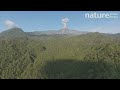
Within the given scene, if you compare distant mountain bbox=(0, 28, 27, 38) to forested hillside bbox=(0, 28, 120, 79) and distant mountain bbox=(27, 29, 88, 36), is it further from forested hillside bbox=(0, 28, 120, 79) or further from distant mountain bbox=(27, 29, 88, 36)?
distant mountain bbox=(27, 29, 88, 36)

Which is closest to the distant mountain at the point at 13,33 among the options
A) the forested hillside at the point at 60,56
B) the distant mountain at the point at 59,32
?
the forested hillside at the point at 60,56

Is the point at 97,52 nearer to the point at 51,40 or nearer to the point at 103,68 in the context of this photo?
the point at 103,68

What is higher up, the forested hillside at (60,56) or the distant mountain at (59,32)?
the distant mountain at (59,32)

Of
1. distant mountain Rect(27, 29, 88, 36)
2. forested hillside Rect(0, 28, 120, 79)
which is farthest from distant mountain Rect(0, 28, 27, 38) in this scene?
distant mountain Rect(27, 29, 88, 36)

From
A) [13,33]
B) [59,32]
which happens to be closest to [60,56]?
[59,32]

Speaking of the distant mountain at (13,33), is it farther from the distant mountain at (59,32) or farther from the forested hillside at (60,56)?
the distant mountain at (59,32)
